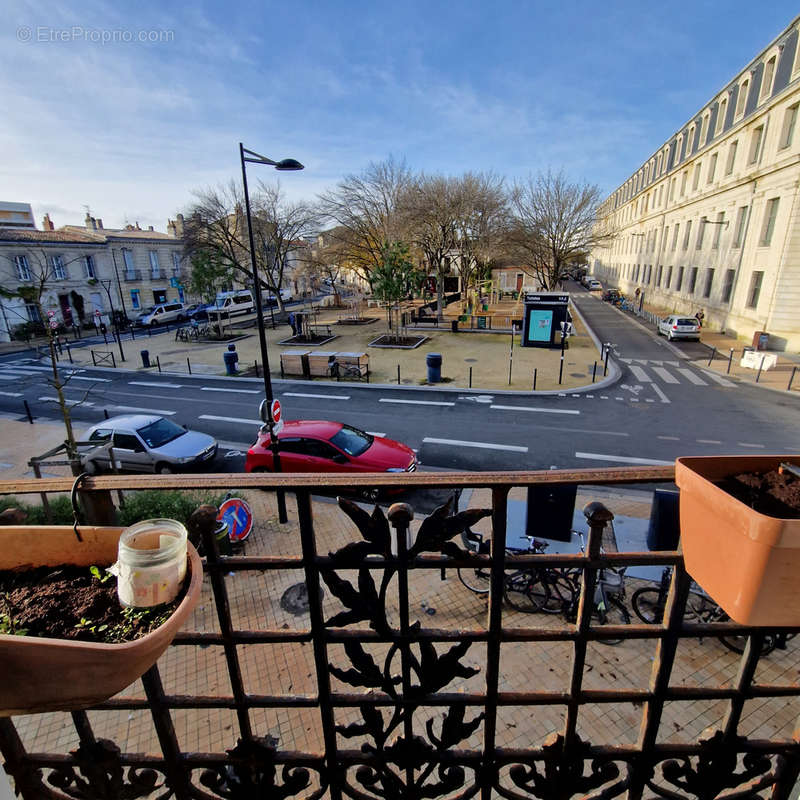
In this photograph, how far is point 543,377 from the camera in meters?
18.9

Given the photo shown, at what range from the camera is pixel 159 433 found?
11.2m

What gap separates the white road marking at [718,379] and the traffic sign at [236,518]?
1785 cm

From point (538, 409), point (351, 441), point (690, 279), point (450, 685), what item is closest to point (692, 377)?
point (538, 409)

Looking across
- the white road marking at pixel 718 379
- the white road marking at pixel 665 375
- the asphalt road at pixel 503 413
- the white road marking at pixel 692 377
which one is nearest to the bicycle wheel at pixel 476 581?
the asphalt road at pixel 503 413

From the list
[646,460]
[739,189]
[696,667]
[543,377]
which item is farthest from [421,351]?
[739,189]

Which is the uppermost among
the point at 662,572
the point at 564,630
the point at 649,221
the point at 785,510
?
the point at 649,221

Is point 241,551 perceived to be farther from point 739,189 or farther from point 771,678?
point 739,189

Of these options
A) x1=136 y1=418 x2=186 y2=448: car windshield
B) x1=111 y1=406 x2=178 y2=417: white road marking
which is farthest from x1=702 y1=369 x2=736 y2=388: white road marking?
x1=111 y1=406 x2=178 y2=417: white road marking

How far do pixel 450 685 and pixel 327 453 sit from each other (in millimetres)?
5414

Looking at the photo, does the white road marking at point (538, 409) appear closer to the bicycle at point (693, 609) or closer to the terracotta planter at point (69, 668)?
the bicycle at point (693, 609)

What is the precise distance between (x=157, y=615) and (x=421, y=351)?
2368cm

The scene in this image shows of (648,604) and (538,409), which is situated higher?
(648,604)

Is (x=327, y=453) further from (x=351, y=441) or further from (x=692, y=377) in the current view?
(x=692, y=377)

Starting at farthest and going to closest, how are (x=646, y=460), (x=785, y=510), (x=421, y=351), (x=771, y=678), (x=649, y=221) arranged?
(x=649, y=221) < (x=421, y=351) < (x=646, y=460) < (x=771, y=678) < (x=785, y=510)
